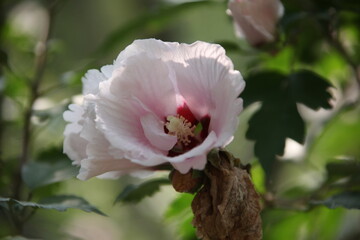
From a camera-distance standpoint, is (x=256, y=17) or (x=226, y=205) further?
(x=256, y=17)

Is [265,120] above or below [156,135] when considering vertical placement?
below

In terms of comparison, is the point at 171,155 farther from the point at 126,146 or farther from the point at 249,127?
the point at 249,127

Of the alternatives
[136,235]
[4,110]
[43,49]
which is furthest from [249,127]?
[136,235]

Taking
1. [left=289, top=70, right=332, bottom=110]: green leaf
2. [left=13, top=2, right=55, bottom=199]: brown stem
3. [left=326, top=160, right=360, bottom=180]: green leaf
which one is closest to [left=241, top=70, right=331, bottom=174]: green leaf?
[left=289, top=70, right=332, bottom=110]: green leaf

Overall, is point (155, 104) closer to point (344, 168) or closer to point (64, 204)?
point (64, 204)

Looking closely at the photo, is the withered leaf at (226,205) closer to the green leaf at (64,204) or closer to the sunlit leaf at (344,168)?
the green leaf at (64,204)

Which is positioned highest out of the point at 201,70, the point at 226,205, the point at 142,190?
the point at 201,70

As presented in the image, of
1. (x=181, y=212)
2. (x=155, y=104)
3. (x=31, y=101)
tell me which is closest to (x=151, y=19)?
(x=31, y=101)
